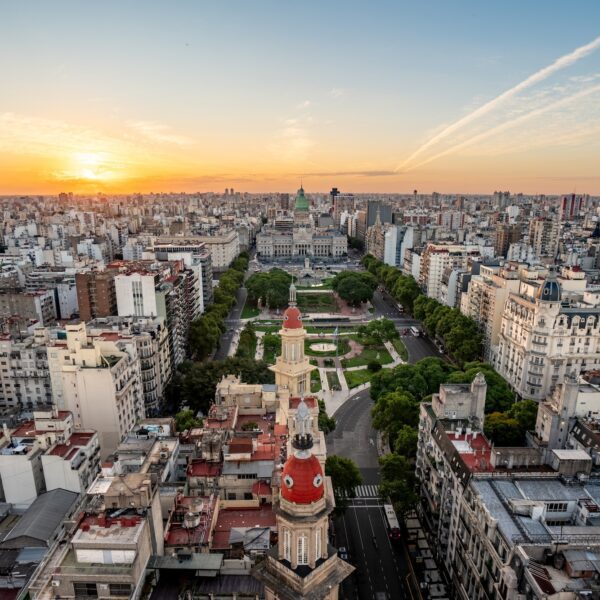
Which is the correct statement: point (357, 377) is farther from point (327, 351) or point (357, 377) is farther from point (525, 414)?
point (525, 414)

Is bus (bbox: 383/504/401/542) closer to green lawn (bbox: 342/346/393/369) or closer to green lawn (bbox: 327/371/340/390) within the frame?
green lawn (bbox: 327/371/340/390)

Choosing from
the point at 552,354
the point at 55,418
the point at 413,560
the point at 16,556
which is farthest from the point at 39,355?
the point at 552,354

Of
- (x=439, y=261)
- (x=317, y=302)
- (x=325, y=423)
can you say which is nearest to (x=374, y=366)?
(x=325, y=423)

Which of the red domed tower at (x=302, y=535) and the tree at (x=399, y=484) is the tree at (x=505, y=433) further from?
the red domed tower at (x=302, y=535)

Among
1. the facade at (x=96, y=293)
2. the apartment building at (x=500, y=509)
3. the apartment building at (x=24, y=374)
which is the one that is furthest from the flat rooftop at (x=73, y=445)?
the facade at (x=96, y=293)

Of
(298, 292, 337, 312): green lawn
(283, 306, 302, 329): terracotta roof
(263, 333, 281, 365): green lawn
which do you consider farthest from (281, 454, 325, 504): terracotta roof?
(298, 292, 337, 312): green lawn
